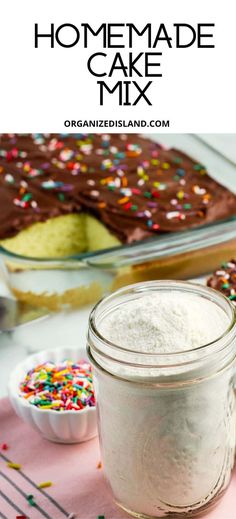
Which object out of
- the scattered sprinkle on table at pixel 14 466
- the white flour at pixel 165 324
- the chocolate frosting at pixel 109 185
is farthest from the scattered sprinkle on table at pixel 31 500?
the chocolate frosting at pixel 109 185

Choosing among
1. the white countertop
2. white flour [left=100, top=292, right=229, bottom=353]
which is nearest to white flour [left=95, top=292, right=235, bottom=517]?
white flour [left=100, top=292, right=229, bottom=353]

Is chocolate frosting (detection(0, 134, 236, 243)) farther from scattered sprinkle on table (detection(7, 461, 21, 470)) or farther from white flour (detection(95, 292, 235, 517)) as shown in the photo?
white flour (detection(95, 292, 235, 517))

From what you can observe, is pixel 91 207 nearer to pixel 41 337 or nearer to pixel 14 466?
pixel 41 337

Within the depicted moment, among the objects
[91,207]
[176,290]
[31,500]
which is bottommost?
[31,500]

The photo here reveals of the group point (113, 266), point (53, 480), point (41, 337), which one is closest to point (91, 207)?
point (113, 266)

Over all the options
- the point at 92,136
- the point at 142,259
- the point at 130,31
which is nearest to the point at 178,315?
the point at 142,259

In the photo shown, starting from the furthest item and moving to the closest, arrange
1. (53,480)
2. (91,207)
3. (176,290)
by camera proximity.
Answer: (91,207), (53,480), (176,290)

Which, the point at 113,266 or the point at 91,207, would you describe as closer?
the point at 113,266
